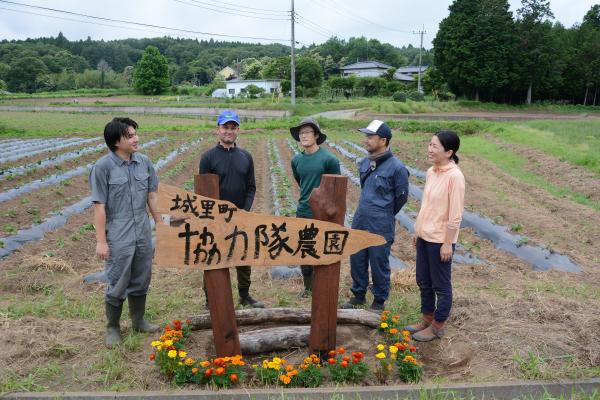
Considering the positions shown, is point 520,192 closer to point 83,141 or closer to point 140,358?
point 140,358

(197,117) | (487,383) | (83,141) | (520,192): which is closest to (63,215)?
(487,383)

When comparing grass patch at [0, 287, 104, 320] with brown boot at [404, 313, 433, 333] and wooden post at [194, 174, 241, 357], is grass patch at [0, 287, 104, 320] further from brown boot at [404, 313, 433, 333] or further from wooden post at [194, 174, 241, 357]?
brown boot at [404, 313, 433, 333]

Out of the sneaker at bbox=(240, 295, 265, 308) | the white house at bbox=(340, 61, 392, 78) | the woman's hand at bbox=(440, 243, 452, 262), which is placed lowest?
the sneaker at bbox=(240, 295, 265, 308)

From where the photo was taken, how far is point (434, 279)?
3.57 metres

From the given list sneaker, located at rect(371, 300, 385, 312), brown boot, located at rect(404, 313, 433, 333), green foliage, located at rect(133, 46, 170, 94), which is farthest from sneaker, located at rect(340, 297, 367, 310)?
green foliage, located at rect(133, 46, 170, 94)

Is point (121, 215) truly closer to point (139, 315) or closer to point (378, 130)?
point (139, 315)

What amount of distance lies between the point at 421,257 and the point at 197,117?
1148 inches

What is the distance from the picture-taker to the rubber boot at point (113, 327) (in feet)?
11.6

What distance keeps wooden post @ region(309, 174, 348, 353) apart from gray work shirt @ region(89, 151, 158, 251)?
1368 mm

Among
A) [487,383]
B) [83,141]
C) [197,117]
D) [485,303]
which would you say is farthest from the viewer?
[197,117]

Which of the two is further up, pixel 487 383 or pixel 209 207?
pixel 209 207

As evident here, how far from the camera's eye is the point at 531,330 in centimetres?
369

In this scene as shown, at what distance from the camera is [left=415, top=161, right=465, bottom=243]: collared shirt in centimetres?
334

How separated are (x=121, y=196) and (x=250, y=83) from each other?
5094 cm
